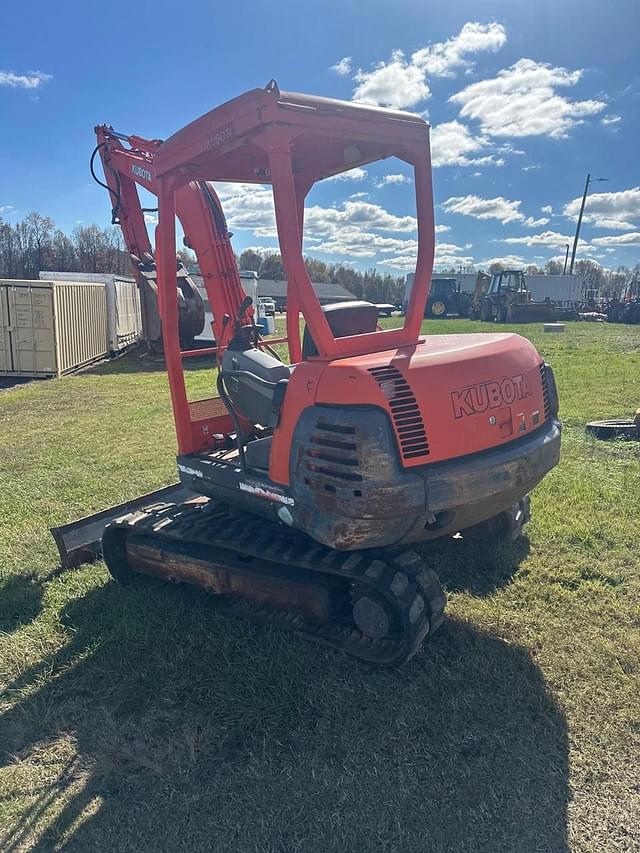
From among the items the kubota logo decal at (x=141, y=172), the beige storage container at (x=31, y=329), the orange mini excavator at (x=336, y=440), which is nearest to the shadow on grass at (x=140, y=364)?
the beige storage container at (x=31, y=329)

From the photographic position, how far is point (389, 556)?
11.5 ft

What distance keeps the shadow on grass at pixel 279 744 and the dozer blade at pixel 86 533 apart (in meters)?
0.86

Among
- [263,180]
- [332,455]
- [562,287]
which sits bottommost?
[332,455]

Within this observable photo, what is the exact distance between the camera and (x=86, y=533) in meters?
4.77

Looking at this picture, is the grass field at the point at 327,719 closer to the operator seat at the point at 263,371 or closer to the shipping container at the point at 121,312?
the operator seat at the point at 263,371

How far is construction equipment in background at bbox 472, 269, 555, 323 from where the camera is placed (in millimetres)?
32688

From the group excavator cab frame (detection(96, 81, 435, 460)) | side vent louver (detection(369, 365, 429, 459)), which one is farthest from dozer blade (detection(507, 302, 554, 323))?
side vent louver (detection(369, 365, 429, 459))

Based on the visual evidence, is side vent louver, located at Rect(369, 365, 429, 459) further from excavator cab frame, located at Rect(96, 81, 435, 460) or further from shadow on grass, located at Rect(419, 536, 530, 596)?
shadow on grass, located at Rect(419, 536, 530, 596)

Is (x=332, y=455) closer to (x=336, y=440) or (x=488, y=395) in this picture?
(x=336, y=440)

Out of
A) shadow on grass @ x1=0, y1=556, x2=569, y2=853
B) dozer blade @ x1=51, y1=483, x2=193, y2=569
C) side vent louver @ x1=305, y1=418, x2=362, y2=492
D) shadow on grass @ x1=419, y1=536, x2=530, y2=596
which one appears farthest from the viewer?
dozer blade @ x1=51, y1=483, x2=193, y2=569

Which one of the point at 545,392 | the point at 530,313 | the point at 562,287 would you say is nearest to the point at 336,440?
the point at 545,392

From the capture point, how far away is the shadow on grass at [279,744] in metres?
2.47

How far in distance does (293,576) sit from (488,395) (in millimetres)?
1473

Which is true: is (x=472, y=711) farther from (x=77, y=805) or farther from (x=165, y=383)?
(x=165, y=383)
